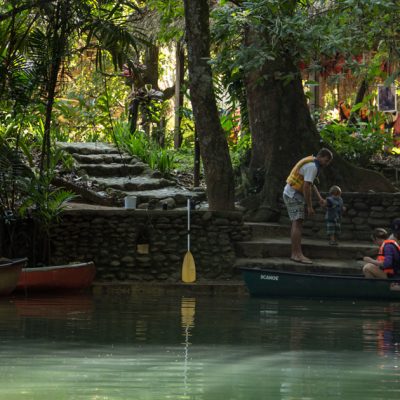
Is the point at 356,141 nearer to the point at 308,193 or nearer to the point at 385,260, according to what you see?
the point at 308,193

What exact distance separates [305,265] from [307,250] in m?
0.80

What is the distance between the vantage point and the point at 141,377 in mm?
8406

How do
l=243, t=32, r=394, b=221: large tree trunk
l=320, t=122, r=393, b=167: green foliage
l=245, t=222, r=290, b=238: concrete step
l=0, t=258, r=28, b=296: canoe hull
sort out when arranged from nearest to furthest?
l=0, t=258, r=28, b=296: canoe hull
l=245, t=222, r=290, b=238: concrete step
l=243, t=32, r=394, b=221: large tree trunk
l=320, t=122, r=393, b=167: green foliage

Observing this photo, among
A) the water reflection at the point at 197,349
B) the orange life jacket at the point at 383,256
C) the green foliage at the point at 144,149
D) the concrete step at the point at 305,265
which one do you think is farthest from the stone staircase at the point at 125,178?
the orange life jacket at the point at 383,256

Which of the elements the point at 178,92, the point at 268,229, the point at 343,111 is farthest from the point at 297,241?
the point at 343,111

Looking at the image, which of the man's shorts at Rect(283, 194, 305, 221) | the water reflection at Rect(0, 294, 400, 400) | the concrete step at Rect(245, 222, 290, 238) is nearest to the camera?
the water reflection at Rect(0, 294, 400, 400)

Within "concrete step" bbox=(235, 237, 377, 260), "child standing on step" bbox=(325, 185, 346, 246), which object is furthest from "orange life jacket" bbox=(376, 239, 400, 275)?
"child standing on step" bbox=(325, 185, 346, 246)

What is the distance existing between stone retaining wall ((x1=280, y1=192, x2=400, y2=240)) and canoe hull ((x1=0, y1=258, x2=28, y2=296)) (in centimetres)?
556

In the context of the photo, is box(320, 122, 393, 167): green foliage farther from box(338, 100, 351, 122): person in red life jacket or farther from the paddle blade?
the paddle blade

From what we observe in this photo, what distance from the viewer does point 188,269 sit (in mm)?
16391

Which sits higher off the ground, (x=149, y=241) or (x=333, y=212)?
(x=333, y=212)

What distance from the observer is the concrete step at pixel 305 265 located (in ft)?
53.8

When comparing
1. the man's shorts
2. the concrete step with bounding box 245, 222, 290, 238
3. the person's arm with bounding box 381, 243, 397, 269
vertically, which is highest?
the man's shorts

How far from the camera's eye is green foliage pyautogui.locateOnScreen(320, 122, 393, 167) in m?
20.1
